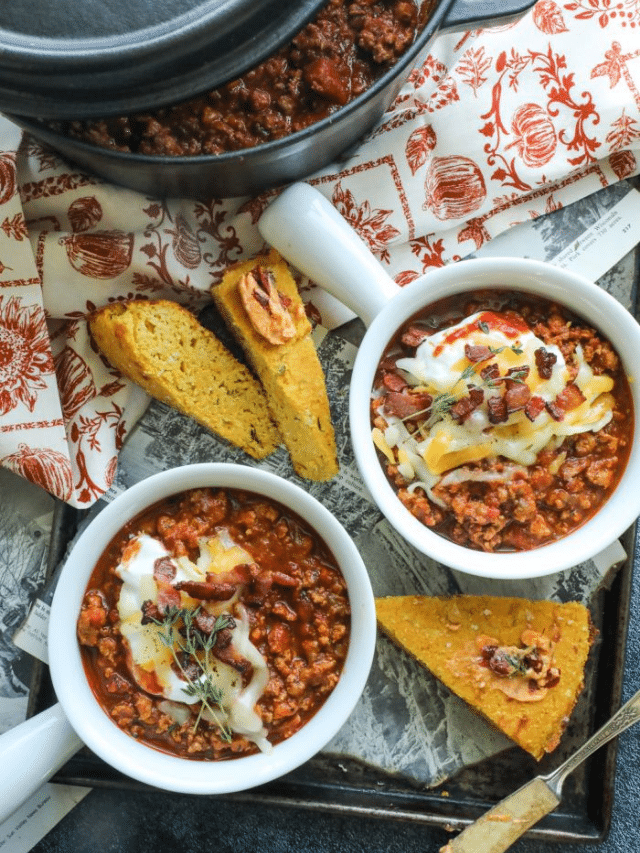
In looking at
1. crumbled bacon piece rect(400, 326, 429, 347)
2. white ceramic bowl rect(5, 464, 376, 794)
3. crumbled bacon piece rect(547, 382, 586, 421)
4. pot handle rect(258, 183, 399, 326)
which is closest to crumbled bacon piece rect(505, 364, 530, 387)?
crumbled bacon piece rect(547, 382, 586, 421)

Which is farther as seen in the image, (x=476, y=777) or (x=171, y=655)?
(x=476, y=777)

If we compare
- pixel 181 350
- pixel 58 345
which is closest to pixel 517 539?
pixel 181 350

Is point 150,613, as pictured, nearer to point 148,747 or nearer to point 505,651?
point 148,747

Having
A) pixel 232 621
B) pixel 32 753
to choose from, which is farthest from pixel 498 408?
pixel 32 753

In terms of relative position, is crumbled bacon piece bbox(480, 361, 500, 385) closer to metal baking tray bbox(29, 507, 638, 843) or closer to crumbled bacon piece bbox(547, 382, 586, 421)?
crumbled bacon piece bbox(547, 382, 586, 421)

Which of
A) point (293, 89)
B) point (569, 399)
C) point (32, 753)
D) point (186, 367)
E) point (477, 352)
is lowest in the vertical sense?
point (32, 753)
